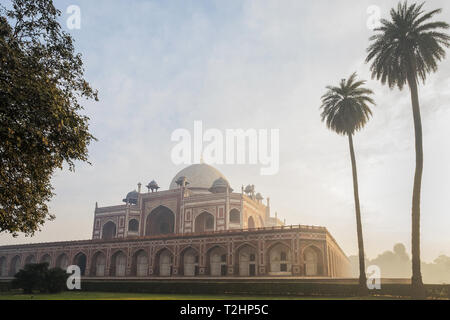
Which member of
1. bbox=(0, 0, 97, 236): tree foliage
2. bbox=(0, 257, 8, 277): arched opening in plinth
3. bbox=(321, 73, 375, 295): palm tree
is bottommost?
bbox=(0, 257, 8, 277): arched opening in plinth

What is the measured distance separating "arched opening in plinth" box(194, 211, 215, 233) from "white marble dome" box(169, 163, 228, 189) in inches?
419

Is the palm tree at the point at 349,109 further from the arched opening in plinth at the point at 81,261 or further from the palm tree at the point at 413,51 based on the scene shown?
the arched opening in plinth at the point at 81,261

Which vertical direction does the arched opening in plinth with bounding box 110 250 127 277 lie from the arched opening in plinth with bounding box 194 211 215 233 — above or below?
below

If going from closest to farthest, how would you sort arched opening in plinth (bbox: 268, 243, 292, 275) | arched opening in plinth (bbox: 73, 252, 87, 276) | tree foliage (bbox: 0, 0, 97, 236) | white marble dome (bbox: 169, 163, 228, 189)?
tree foliage (bbox: 0, 0, 97, 236)
arched opening in plinth (bbox: 268, 243, 292, 275)
arched opening in plinth (bbox: 73, 252, 87, 276)
white marble dome (bbox: 169, 163, 228, 189)

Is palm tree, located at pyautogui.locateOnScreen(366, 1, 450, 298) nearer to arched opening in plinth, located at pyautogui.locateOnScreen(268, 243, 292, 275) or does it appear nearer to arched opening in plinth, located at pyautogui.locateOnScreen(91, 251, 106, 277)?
arched opening in plinth, located at pyautogui.locateOnScreen(268, 243, 292, 275)

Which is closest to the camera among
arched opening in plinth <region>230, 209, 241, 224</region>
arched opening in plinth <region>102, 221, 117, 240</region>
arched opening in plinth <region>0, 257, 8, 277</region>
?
arched opening in plinth <region>230, 209, 241, 224</region>

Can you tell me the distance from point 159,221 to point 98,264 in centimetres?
1346

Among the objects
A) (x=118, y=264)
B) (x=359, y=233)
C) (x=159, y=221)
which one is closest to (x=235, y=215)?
(x=159, y=221)

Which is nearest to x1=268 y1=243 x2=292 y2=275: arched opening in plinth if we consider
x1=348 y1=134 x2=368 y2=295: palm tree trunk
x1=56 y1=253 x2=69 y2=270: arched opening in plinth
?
x1=348 y1=134 x2=368 y2=295: palm tree trunk

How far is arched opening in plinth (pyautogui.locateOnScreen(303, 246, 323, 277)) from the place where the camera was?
42.4 meters

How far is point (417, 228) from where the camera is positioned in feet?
76.6

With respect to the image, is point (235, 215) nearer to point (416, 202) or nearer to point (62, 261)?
point (62, 261)

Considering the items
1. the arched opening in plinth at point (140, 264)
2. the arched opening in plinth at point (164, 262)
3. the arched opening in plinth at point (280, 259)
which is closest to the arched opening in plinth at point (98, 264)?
the arched opening in plinth at point (140, 264)
